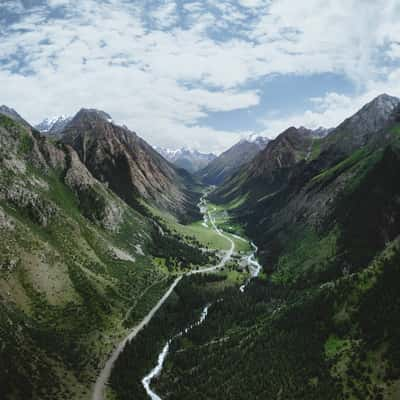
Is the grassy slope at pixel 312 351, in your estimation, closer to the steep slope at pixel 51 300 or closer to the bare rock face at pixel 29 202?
the steep slope at pixel 51 300

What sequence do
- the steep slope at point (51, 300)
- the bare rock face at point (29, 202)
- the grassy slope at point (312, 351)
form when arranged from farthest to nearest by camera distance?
the bare rock face at point (29, 202)
the steep slope at point (51, 300)
the grassy slope at point (312, 351)

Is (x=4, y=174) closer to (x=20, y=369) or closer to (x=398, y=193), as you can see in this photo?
(x=20, y=369)

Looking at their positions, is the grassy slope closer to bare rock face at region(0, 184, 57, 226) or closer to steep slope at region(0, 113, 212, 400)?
steep slope at region(0, 113, 212, 400)

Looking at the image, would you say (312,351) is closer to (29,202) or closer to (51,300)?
(51,300)

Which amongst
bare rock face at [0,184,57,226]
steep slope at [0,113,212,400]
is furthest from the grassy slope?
bare rock face at [0,184,57,226]

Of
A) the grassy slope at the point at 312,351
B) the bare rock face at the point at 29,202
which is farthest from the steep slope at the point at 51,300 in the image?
the grassy slope at the point at 312,351

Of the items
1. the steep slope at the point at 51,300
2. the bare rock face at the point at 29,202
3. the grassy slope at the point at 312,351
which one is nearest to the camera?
the grassy slope at the point at 312,351

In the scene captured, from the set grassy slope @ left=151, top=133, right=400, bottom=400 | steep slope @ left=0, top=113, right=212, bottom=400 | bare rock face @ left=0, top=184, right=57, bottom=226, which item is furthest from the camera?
bare rock face @ left=0, top=184, right=57, bottom=226

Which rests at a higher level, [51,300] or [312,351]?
[312,351]

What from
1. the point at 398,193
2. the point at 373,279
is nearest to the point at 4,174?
the point at 373,279

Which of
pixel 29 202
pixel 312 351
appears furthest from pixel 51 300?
pixel 312 351

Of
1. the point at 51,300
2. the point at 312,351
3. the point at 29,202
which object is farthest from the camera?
the point at 29,202
